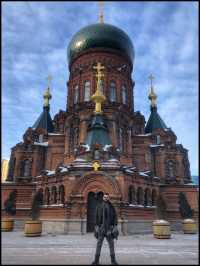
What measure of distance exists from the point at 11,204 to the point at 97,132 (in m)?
12.2

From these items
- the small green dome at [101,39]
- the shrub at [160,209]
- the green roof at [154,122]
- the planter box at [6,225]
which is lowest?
the planter box at [6,225]

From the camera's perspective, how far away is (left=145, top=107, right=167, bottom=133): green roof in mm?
33438

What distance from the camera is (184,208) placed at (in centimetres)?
2644

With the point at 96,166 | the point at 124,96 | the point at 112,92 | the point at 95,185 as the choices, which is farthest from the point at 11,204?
the point at 124,96

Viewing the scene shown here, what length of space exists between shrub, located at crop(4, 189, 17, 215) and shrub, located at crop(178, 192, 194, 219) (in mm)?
17203

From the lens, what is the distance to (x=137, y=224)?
20.8 metres

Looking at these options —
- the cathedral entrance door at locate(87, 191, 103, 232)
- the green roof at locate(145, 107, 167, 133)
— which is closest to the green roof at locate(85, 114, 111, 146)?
the cathedral entrance door at locate(87, 191, 103, 232)

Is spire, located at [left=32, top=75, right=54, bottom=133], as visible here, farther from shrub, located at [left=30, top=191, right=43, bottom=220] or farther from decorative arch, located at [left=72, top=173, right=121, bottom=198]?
decorative arch, located at [left=72, top=173, right=121, bottom=198]

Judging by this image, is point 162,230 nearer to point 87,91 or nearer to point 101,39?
point 87,91

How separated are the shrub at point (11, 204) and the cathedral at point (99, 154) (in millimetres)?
458

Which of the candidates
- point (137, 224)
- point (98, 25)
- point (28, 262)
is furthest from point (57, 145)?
point (28, 262)

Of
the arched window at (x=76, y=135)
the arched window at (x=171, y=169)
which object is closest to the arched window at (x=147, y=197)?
the arched window at (x=171, y=169)

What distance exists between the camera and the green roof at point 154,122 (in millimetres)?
33438

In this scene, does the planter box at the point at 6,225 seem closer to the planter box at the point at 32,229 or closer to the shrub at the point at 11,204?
the planter box at the point at 32,229
